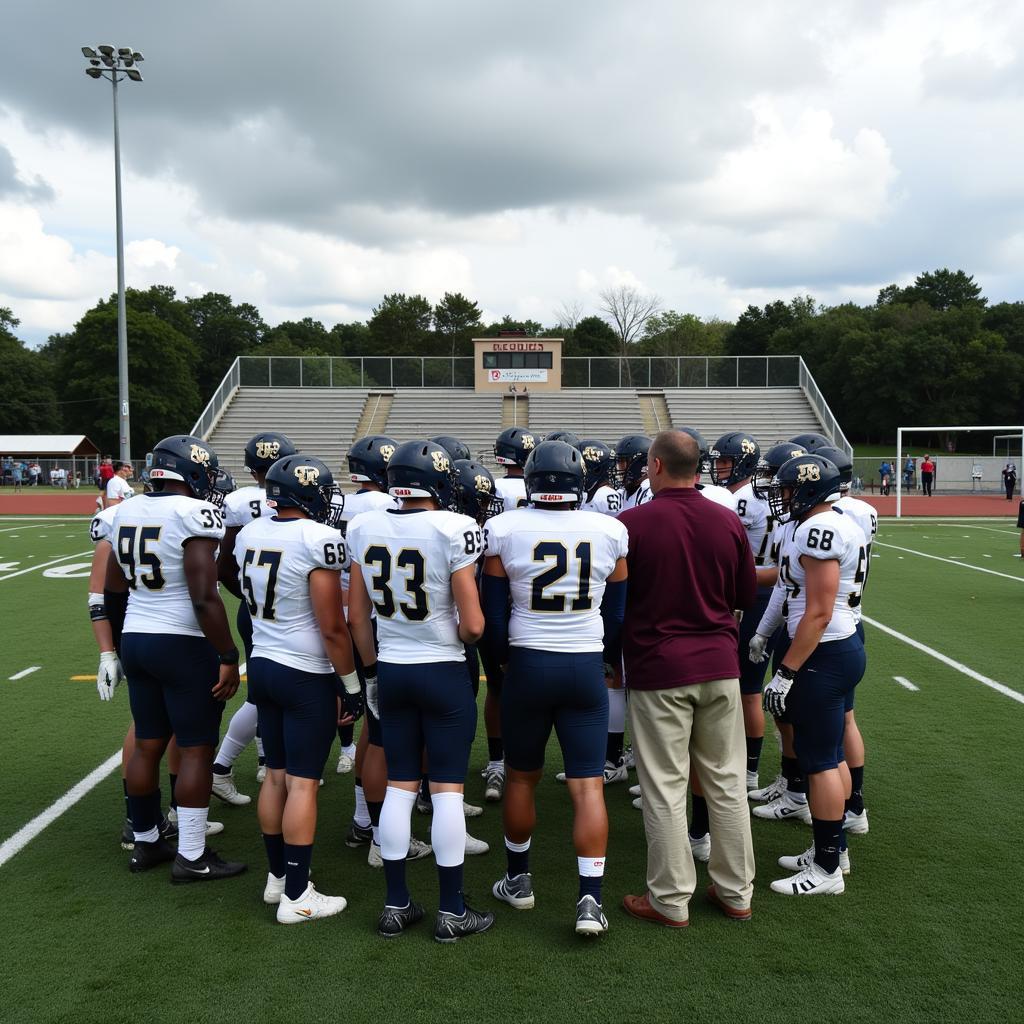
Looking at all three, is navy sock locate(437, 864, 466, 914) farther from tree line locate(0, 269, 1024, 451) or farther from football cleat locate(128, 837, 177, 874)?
tree line locate(0, 269, 1024, 451)

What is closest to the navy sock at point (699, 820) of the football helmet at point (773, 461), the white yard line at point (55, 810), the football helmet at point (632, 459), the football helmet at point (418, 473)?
the football helmet at point (773, 461)

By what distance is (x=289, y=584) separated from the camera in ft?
12.2

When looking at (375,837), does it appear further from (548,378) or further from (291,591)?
(548,378)

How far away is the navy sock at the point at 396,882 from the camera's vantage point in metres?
3.64

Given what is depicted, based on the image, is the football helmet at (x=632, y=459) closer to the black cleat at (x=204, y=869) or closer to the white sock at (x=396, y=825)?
the white sock at (x=396, y=825)

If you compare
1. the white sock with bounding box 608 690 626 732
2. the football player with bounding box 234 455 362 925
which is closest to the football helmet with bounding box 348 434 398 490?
the football player with bounding box 234 455 362 925

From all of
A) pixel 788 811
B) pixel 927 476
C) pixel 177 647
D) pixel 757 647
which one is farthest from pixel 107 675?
pixel 927 476

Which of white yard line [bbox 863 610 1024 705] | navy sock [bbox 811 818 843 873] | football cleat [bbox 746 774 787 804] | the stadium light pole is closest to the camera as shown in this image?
navy sock [bbox 811 818 843 873]

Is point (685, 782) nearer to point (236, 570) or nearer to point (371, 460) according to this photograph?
point (236, 570)

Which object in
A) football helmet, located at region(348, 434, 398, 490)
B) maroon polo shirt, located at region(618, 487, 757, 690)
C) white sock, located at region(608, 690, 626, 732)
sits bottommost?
white sock, located at region(608, 690, 626, 732)

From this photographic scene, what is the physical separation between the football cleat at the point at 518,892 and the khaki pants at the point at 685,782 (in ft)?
1.85

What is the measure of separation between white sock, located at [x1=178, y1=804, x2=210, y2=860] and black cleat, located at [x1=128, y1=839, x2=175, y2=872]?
0.22 meters

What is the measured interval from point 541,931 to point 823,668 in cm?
178

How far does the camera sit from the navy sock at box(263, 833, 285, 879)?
12.7 feet
